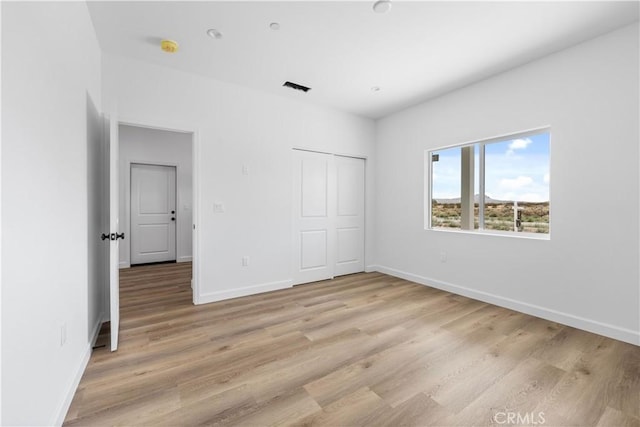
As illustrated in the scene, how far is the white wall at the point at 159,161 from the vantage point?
5195mm

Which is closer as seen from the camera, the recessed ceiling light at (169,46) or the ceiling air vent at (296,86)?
the recessed ceiling light at (169,46)

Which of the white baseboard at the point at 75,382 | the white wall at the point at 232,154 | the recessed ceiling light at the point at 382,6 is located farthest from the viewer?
the white wall at the point at 232,154

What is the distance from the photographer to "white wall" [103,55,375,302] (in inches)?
117

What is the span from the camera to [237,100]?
3.48 meters

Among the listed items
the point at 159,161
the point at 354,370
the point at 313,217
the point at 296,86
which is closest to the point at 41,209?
the point at 354,370

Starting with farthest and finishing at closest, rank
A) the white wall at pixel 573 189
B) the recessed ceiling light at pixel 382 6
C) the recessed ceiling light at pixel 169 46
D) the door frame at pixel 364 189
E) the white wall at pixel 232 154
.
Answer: the door frame at pixel 364 189 < the white wall at pixel 232 154 < the recessed ceiling light at pixel 169 46 < the white wall at pixel 573 189 < the recessed ceiling light at pixel 382 6

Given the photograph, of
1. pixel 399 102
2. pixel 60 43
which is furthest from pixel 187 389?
pixel 399 102

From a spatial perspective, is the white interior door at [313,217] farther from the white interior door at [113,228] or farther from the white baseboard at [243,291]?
the white interior door at [113,228]

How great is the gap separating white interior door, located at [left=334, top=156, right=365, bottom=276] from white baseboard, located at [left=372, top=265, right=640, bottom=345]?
1032mm

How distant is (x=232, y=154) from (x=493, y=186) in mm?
3242

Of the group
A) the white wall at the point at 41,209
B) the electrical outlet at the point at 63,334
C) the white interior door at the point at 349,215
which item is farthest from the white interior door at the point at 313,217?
the electrical outlet at the point at 63,334

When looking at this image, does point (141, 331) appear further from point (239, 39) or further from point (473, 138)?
point (473, 138)

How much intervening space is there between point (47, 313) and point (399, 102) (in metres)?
4.18

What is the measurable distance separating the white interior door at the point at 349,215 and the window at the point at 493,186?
1136mm
